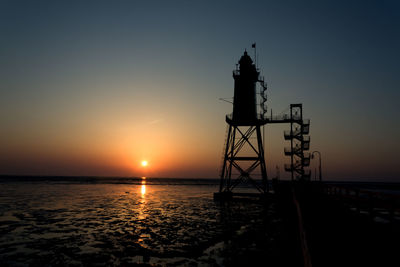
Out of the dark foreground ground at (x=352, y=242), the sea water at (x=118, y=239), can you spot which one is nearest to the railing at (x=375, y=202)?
the dark foreground ground at (x=352, y=242)

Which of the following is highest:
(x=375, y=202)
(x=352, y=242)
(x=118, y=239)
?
(x=375, y=202)

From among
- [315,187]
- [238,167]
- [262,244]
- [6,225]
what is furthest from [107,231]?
[315,187]

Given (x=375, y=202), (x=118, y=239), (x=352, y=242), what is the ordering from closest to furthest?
(x=352, y=242) < (x=375, y=202) < (x=118, y=239)

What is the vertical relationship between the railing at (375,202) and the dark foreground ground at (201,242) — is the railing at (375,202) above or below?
above

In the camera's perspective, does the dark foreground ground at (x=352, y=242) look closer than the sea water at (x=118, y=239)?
Yes

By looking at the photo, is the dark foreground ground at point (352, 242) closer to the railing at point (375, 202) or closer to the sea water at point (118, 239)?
the railing at point (375, 202)

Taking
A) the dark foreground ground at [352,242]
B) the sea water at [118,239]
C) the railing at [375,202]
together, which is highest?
the railing at [375,202]

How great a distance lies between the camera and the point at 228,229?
55.5 feet

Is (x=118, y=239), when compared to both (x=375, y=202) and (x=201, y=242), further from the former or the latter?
(x=375, y=202)

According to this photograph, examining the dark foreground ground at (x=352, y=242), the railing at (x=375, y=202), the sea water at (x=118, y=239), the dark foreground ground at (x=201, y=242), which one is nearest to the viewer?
the dark foreground ground at (x=352, y=242)

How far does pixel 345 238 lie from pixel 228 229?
8358 mm

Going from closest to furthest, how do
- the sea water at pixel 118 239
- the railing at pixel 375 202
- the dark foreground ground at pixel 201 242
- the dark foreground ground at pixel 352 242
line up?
the dark foreground ground at pixel 352 242 → the dark foreground ground at pixel 201 242 → the railing at pixel 375 202 → the sea water at pixel 118 239

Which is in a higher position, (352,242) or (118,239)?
(352,242)

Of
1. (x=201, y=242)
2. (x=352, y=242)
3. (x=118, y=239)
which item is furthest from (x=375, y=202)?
(x=118, y=239)
